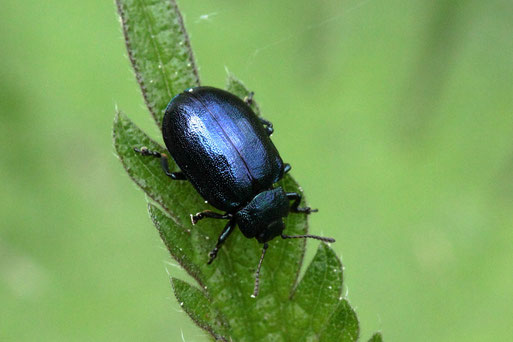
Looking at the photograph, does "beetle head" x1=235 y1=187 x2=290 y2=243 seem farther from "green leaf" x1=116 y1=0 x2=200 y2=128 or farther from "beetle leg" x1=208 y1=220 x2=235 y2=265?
"green leaf" x1=116 y1=0 x2=200 y2=128

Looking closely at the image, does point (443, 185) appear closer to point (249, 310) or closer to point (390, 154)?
point (390, 154)

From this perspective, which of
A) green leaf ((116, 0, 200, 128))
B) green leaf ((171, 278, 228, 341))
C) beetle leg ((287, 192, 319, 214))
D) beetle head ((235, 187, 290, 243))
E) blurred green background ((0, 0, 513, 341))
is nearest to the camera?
green leaf ((171, 278, 228, 341))

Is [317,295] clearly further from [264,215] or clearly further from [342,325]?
[264,215]

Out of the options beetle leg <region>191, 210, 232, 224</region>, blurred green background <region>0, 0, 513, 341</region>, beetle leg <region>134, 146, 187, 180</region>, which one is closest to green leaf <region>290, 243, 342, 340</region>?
beetle leg <region>191, 210, 232, 224</region>

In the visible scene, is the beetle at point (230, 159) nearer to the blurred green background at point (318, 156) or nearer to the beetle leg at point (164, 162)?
the beetle leg at point (164, 162)

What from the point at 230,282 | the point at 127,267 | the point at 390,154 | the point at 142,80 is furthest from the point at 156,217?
the point at 390,154

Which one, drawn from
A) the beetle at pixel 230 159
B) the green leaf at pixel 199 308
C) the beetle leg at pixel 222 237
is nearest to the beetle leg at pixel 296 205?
the beetle at pixel 230 159
